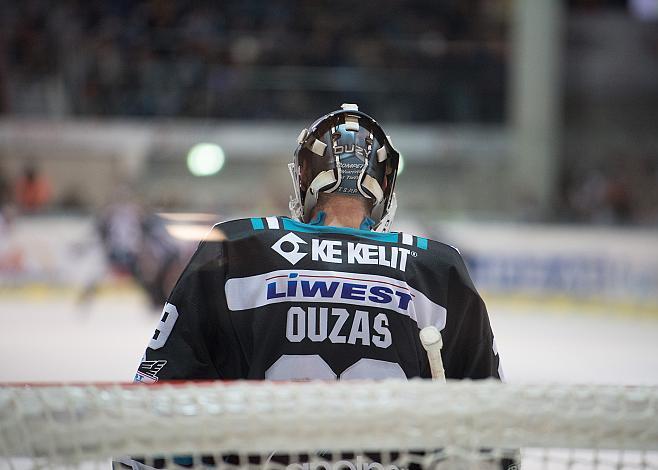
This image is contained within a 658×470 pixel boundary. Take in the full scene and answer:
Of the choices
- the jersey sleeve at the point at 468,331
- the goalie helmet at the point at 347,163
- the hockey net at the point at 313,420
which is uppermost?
the goalie helmet at the point at 347,163

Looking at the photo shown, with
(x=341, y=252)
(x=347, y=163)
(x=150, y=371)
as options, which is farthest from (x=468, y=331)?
(x=150, y=371)

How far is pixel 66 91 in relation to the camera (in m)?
9.80

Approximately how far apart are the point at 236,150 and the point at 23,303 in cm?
295

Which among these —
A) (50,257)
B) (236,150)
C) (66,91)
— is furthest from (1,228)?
(236,150)

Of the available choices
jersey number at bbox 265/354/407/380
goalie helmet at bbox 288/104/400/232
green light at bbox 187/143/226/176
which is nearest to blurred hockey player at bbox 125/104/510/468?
jersey number at bbox 265/354/407/380

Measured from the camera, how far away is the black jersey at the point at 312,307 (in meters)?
1.33

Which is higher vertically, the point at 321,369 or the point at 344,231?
the point at 344,231

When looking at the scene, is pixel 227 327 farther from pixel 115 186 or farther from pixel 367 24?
pixel 367 24

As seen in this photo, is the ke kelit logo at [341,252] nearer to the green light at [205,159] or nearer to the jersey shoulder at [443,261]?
the jersey shoulder at [443,261]

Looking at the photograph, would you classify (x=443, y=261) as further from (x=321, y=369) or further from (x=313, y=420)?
(x=313, y=420)

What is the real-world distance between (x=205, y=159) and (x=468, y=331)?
29.2 feet

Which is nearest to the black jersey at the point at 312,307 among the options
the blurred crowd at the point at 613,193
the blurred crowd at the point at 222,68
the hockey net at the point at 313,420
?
the hockey net at the point at 313,420

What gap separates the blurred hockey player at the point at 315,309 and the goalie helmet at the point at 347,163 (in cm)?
11

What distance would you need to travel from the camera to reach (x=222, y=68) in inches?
A: 391
